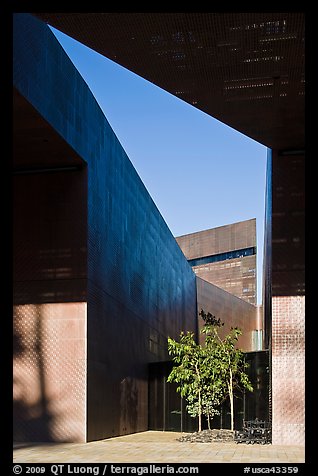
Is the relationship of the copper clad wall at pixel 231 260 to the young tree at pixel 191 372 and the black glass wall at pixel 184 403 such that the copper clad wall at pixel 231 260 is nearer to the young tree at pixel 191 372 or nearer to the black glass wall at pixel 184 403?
the black glass wall at pixel 184 403

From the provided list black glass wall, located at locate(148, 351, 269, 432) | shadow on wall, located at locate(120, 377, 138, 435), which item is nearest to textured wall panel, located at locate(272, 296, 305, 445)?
black glass wall, located at locate(148, 351, 269, 432)

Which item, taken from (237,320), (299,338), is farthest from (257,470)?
(237,320)

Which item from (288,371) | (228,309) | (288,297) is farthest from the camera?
(228,309)

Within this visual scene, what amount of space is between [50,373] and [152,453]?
2.71 metres

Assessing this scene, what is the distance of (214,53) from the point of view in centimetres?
869

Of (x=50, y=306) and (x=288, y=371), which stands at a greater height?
(x=50, y=306)

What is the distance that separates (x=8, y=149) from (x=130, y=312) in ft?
37.3

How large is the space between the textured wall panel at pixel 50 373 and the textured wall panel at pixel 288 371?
3394 millimetres

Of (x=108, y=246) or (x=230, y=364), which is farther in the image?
(x=230, y=364)

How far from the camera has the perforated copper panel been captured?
7941mm

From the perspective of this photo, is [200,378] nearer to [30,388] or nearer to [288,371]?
[288,371]

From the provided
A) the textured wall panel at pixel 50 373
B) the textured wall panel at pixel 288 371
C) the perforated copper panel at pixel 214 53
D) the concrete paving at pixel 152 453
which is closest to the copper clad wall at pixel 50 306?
the textured wall panel at pixel 50 373

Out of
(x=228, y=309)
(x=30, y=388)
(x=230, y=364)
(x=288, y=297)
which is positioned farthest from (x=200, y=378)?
(x=228, y=309)

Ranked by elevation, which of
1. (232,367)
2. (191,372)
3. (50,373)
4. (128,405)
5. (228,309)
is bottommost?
(128,405)
